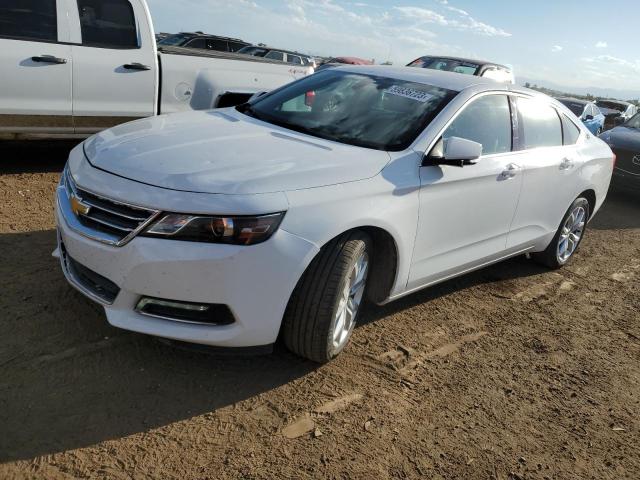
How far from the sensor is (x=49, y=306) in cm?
339

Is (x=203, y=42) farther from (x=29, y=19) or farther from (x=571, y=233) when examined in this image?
(x=571, y=233)

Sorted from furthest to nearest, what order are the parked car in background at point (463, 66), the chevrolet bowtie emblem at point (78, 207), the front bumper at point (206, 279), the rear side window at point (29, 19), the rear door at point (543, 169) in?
the parked car in background at point (463, 66), the rear side window at point (29, 19), the rear door at point (543, 169), the chevrolet bowtie emblem at point (78, 207), the front bumper at point (206, 279)

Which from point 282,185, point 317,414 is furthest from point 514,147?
point 317,414

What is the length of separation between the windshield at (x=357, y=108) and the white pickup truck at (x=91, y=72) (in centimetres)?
212

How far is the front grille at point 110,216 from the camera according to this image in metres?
2.64

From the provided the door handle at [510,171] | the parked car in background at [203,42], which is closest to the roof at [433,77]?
the door handle at [510,171]

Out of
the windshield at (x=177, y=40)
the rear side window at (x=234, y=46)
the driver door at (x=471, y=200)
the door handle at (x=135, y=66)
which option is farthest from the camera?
the rear side window at (x=234, y=46)

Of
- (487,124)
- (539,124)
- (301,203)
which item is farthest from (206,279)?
(539,124)

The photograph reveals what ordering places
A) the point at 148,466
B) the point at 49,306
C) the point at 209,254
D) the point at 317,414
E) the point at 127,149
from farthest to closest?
the point at 49,306 → the point at 127,149 → the point at 317,414 → the point at 209,254 → the point at 148,466

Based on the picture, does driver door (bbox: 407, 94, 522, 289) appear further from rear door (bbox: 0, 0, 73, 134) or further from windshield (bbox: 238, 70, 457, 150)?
rear door (bbox: 0, 0, 73, 134)

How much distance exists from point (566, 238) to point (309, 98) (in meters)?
2.88

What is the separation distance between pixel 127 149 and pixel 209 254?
88 centimetres

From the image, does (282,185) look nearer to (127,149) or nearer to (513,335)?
(127,149)

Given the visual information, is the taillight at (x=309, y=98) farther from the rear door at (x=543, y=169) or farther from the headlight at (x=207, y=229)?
the headlight at (x=207, y=229)
